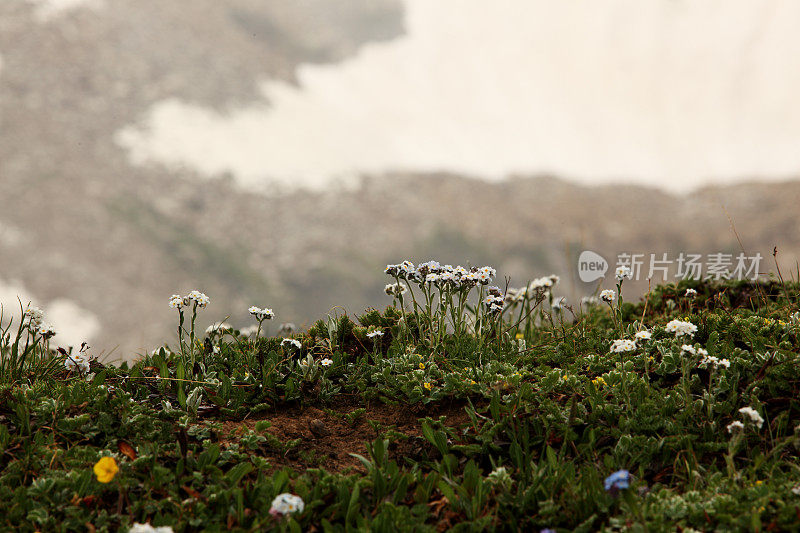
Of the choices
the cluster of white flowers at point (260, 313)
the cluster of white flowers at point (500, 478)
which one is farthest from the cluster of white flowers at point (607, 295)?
the cluster of white flowers at point (260, 313)

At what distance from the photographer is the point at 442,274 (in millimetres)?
4660

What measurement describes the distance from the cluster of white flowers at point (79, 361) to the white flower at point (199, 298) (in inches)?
41.3

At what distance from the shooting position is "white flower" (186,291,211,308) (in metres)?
4.49

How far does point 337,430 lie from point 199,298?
1443 millimetres

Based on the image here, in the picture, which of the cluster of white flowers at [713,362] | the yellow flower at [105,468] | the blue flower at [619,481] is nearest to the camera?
the blue flower at [619,481]

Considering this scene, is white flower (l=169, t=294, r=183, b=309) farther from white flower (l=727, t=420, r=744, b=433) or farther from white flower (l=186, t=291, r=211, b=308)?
white flower (l=727, t=420, r=744, b=433)

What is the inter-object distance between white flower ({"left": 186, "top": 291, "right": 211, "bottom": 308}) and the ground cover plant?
0.02 m

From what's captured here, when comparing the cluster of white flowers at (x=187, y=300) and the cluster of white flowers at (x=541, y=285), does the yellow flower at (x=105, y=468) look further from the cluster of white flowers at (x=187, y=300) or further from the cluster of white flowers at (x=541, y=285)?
the cluster of white flowers at (x=541, y=285)

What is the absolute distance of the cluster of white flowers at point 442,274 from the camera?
4.69 m

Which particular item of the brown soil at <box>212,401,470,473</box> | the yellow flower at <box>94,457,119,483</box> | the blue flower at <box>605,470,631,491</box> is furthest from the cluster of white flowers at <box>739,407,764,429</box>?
the yellow flower at <box>94,457,119,483</box>

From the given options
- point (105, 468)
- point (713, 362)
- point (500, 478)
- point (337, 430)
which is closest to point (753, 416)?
point (713, 362)

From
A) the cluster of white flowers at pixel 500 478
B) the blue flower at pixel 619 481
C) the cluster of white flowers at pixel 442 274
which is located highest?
the cluster of white flowers at pixel 442 274

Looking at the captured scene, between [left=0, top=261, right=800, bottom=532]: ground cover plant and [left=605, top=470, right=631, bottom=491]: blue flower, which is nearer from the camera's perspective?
[left=605, top=470, right=631, bottom=491]: blue flower

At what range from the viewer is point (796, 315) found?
15.3 ft
